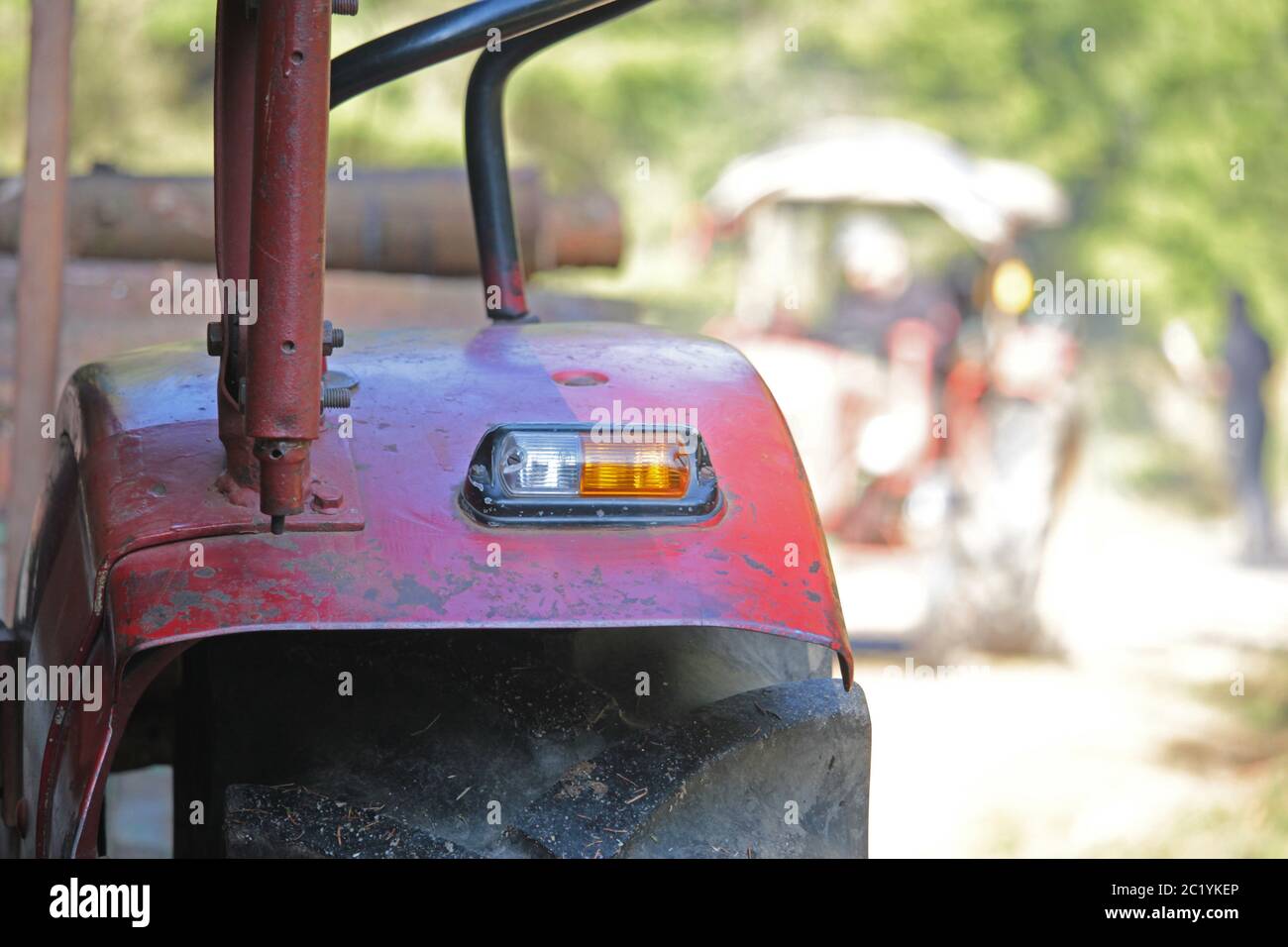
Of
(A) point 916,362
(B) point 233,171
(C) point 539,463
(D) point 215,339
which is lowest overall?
(A) point 916,362

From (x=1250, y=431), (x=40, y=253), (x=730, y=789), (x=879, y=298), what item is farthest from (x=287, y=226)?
(x=1250, y=431)

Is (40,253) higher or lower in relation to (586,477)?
higher

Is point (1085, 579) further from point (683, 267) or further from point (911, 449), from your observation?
point (683, 267)

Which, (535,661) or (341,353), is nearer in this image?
(535,661)

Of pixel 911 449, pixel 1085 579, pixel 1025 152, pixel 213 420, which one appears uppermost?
pixel 1025 152

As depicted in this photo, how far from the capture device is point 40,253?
11.3ft

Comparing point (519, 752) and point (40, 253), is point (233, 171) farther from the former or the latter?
point (40, 253)

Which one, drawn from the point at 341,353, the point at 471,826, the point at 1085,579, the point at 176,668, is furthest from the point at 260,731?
the point at 1085,579

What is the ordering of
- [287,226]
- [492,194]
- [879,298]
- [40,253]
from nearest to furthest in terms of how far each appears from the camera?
[287,226] → [492,194] → [40,253] → [879,298]

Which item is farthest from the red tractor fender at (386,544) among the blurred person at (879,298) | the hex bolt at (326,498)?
the blurred person at (879,298)

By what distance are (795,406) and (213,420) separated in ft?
27.3

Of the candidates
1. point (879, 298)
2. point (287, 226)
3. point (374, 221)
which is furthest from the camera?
point (879, 298)

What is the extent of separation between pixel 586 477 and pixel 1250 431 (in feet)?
34.6

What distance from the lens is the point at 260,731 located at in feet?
5.29
